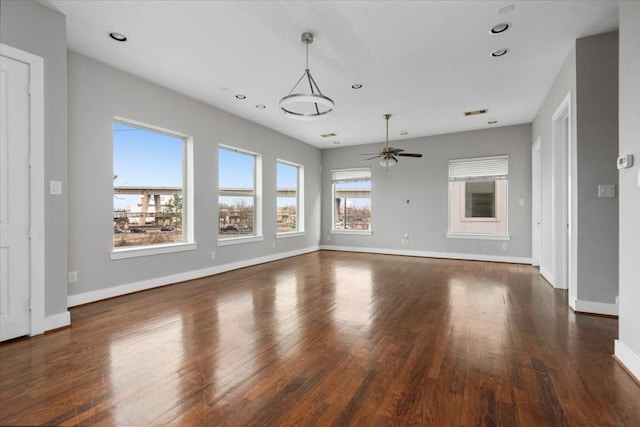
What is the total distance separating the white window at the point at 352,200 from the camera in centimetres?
841

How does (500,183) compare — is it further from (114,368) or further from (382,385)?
(114,368)

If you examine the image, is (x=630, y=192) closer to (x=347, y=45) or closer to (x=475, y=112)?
(x=347, y=45)

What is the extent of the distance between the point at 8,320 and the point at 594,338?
5.07 metres

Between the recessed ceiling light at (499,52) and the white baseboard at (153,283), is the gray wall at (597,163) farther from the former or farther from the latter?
the white baseboard at (153,283)

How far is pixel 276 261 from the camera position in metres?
6.80

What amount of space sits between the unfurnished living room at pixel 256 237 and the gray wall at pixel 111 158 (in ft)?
0.08

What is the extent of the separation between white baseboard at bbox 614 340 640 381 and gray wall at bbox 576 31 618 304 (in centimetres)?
122

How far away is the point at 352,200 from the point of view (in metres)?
8.66

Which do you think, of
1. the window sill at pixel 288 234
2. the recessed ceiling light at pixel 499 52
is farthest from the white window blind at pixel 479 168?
the window sill at pixel 288 234

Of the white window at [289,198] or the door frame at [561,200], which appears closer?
the door frame at [561,200]

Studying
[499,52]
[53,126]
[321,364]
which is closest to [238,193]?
[53,126]

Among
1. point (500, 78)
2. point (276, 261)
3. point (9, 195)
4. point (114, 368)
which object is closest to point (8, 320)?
point (9, 195)

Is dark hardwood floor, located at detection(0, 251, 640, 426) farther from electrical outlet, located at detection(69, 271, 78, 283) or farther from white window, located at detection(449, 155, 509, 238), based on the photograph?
white window, located at detection(449, 155, 509, 238)

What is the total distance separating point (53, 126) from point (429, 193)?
6.96 meters
